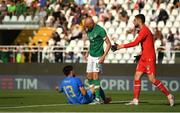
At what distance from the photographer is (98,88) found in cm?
1917

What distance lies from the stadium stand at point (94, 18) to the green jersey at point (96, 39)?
11.0 m

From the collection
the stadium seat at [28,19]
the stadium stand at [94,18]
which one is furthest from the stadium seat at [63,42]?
the stadium seat at [28,19]

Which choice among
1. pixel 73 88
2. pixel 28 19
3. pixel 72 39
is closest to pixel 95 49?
pixel 73 88

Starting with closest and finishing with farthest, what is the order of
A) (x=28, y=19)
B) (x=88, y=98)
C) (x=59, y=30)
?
(x=88, y=98)
(x=59, y=30)
(x=28, y=19)

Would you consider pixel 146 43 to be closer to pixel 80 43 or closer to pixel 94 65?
pixel 94 65

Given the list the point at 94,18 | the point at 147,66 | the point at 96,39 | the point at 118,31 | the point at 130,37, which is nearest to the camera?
the point at 147,66

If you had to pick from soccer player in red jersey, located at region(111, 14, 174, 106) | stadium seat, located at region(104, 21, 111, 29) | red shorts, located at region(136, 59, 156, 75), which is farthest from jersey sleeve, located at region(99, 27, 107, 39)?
stadium seat, located at region(104, 21, 111, 29)

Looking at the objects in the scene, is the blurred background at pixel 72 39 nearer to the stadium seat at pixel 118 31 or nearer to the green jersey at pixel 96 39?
the stadium seat at pixel 118 31

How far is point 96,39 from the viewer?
19.4 meters

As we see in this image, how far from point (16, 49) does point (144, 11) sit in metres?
6.21

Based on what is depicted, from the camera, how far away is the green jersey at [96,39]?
1931cm

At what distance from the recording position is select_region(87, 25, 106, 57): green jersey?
19.3 meters

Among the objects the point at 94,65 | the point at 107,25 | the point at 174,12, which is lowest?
the point at 94,65

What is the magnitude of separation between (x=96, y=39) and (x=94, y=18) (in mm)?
15293
